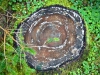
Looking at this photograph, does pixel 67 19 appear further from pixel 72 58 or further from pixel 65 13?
pixel 72 58

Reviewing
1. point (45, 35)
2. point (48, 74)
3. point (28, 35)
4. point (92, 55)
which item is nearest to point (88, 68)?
point (92, 55)

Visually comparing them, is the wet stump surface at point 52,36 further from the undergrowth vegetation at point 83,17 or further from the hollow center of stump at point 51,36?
the undergrowth vegetation at point 83,17

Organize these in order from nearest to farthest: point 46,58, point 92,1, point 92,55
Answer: point 46,58
point 92,55
point 92,1

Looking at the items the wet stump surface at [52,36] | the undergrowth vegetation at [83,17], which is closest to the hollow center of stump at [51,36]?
the wet stump surface at [52,36]

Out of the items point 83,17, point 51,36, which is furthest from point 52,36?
A: point 83,17

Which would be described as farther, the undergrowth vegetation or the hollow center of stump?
the undergrowth vegetation

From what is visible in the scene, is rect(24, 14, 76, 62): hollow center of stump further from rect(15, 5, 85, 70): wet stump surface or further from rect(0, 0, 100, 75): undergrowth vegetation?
rect(0, 0, 100, 75): undergrowth vegetation

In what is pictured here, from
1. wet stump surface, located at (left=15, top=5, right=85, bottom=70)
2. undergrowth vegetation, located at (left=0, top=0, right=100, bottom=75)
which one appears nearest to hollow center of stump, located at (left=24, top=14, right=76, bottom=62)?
wet stump surface, located at (left=15, top=5, right=85, bottom=70)

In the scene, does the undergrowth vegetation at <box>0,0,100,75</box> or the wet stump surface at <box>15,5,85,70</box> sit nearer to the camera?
the wet stump surface at <box>15,5,85,70</box>
